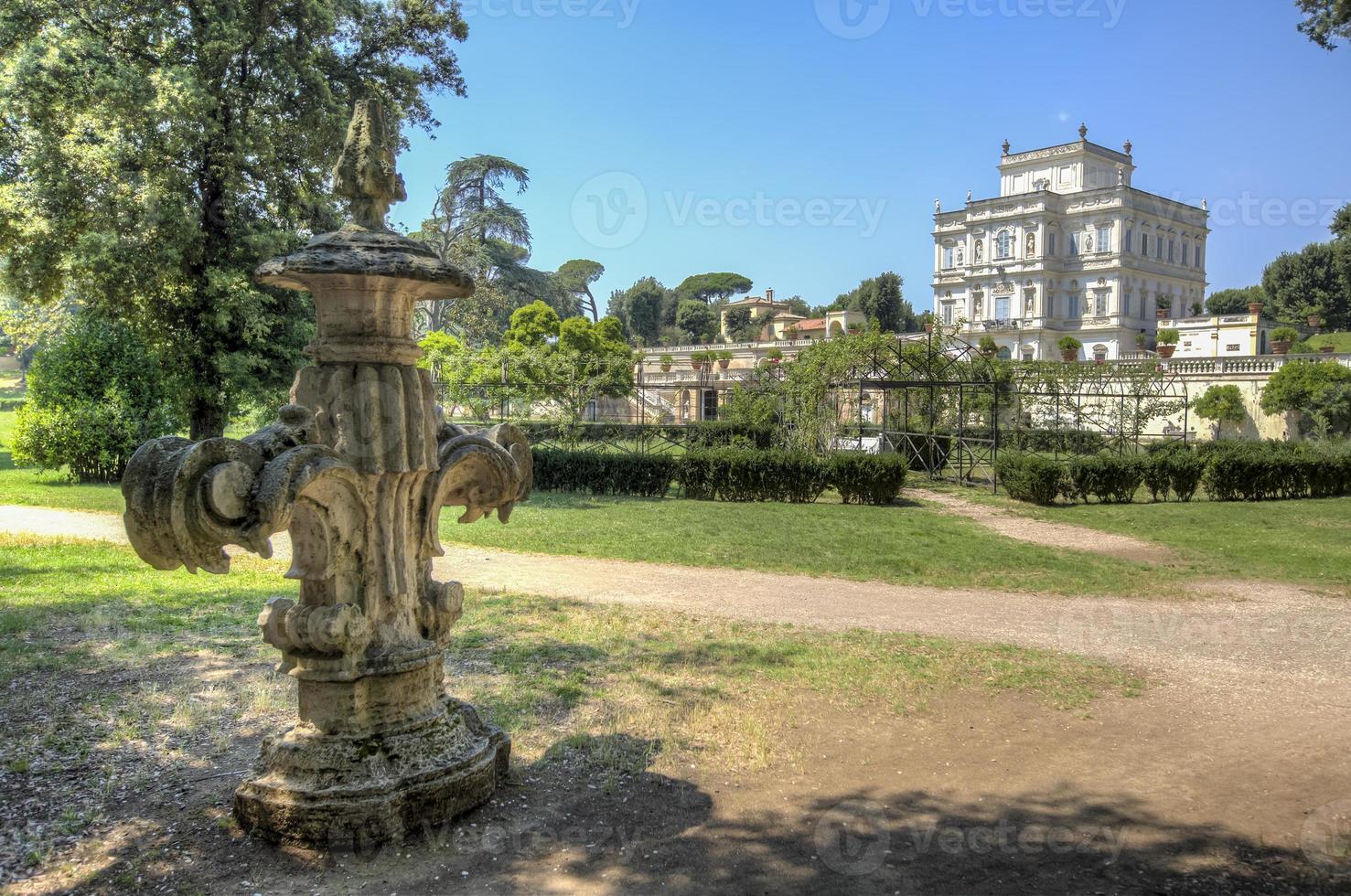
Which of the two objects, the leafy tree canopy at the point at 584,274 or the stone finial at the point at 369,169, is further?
the leafy tree canopy at the point at 584,274

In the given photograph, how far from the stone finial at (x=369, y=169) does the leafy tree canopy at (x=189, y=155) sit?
1352 cm

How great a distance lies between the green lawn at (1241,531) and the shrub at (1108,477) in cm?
38

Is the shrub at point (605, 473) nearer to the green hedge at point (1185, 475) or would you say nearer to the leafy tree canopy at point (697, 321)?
the green hedge at point (1185, 475)

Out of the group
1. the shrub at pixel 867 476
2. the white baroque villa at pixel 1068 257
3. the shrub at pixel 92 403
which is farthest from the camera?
the white baroque villa at pixel 1068 257

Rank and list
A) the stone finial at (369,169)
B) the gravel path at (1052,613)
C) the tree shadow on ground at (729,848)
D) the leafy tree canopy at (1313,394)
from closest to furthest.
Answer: the tree shadow on ground at (729,848)
the stone finial at (369,169)
the gravel path at (1052,613)
the leafy tree canopy at (1313,394)

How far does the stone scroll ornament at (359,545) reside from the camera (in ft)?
12.2

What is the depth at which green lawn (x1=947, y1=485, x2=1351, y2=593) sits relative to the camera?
11148mm

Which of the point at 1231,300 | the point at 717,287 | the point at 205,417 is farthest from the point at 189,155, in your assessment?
the point at 717,287

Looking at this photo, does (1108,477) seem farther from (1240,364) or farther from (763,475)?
(1240,364)

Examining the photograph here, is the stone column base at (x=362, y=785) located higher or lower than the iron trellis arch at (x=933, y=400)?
lower

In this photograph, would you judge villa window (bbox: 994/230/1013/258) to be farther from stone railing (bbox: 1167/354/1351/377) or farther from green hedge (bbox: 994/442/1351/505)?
green hedge (bbox: 994/442/1351/505)

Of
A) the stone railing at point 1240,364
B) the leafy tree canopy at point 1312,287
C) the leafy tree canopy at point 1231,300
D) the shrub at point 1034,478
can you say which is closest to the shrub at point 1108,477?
the shrub at point 1034,478

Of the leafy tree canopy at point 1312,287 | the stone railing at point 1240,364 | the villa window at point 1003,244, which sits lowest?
the stone railing at point 1240,364

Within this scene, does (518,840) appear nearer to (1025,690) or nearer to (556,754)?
(556,754)
